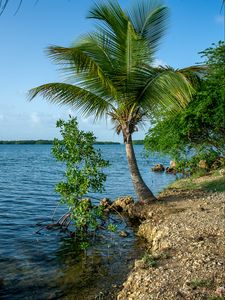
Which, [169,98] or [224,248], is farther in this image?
[169,98]

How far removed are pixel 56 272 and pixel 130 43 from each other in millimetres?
9004

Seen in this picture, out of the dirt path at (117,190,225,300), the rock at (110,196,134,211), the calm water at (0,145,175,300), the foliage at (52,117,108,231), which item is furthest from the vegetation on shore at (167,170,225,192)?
the foliage at (52,117,108,231)

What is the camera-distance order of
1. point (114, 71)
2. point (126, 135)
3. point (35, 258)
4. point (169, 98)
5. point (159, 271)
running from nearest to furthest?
1. point (159, 271)
2. point (35, 258)
3. point (169, 98)
4. point (114, 71)
5. point (126, 135)

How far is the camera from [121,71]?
14438 mm

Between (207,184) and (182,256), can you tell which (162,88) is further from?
(207,184)

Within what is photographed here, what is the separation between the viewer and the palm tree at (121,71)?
13969mm

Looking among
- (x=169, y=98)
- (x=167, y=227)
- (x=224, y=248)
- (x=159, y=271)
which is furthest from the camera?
(x=169, y=98)

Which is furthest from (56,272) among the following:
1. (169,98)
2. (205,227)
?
(169,98)

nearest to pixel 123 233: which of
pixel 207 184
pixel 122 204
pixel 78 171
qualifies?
pixel 78 171

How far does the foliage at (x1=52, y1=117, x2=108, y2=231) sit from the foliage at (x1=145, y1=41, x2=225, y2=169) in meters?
5.79

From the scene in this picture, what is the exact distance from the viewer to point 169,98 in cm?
1355

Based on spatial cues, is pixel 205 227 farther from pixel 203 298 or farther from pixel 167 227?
pixel 203 298

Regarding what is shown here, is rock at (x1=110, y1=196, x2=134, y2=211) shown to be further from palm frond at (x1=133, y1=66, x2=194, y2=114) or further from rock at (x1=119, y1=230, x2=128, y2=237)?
palm frond at (x1=133, y1=66, x2=194, y2=114)

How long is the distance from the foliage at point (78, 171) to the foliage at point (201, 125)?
5.79 meters
